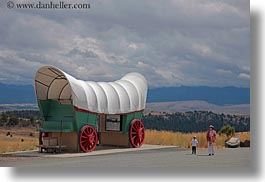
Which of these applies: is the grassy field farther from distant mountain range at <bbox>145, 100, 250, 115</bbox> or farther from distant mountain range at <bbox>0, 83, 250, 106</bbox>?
distant mountain range at <bbox>0, 83, 250, 106</bbox>

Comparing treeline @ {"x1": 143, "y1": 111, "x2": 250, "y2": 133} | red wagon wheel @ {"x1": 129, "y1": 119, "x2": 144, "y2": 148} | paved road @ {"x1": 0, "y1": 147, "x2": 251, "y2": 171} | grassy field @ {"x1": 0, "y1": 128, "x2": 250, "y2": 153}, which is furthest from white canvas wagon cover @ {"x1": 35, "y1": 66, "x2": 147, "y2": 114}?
paved road @ {"x1": 0, "y1": 147, "x2": 251, "y2": 171}

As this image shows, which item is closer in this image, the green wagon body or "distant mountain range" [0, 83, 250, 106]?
"distant mountain range" [0, 83, 250, 106]

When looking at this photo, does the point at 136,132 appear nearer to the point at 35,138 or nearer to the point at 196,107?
the point at 196,107

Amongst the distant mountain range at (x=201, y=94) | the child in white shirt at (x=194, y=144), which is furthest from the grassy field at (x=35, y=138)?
the distant mountain range at (x=201, y=94)

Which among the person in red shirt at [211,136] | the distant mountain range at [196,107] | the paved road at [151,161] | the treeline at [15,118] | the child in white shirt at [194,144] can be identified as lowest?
the paved road at [151,161]

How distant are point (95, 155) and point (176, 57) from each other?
3874 millimetres

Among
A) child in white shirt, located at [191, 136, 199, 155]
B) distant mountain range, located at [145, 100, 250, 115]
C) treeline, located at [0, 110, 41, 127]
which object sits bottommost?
child in white shirt, located at [191, 136, 199, 155]

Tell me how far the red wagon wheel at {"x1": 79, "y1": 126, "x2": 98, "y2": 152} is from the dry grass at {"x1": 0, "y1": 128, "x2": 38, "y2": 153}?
150 centimetres

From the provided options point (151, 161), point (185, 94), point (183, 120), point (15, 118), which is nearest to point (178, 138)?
point (183, 120)

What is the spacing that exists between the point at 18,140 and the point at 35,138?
851 millimetres

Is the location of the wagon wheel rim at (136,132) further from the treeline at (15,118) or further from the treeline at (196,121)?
the treeline at (15,118)

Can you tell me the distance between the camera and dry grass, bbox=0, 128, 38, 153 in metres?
19.0

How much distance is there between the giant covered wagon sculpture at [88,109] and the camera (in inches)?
784

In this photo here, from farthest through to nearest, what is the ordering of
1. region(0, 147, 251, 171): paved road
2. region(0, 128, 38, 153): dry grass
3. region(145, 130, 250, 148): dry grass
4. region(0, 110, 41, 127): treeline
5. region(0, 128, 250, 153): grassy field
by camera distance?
region(145, 130, 250, 148): dry grass → region(0, 128, 250, 153): grassy field → region(0, 128, 38, 153): dry grass → region(0, 110, 41, 127): treeline → region(0, 147, 251, 171): paved road
